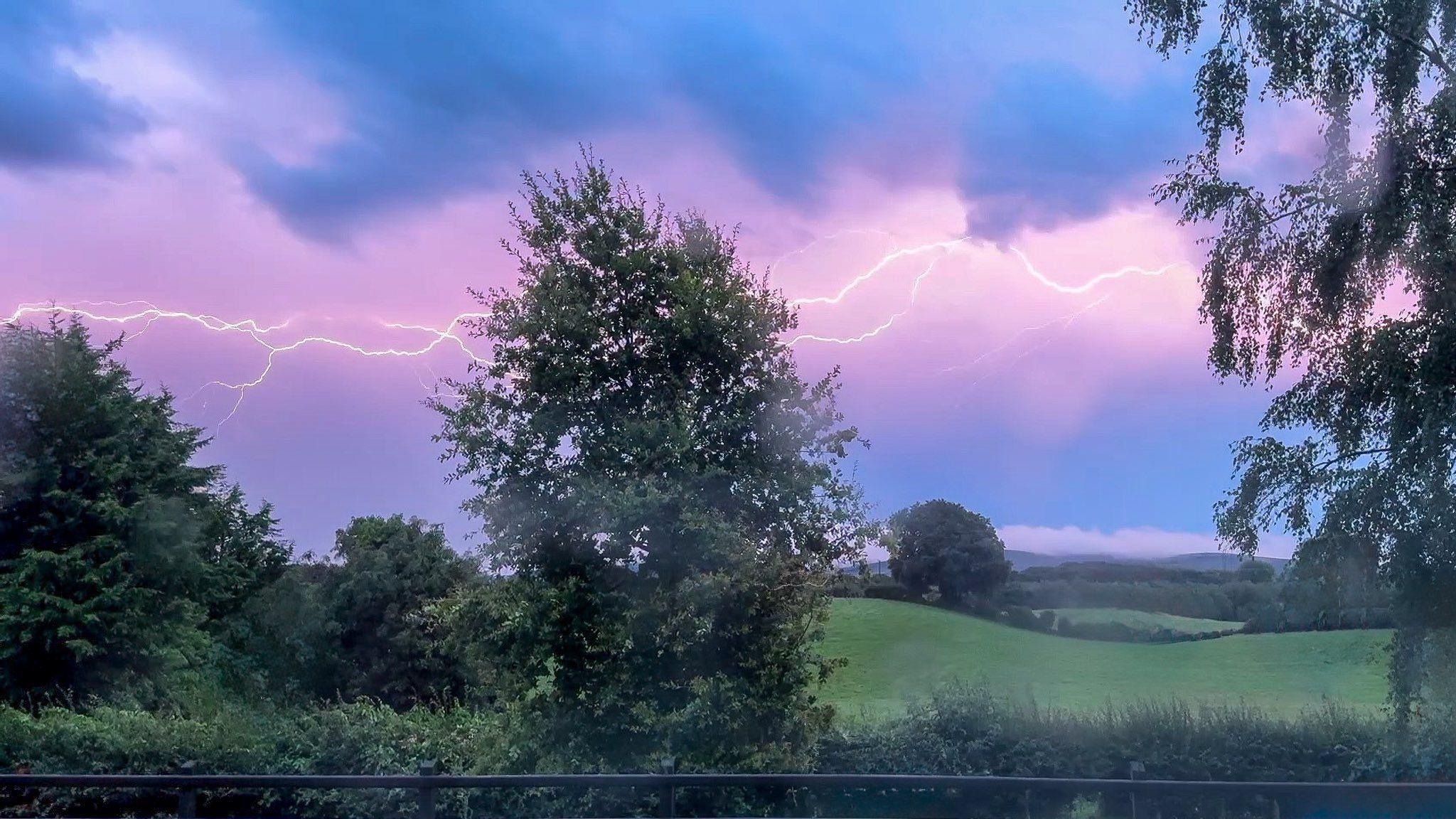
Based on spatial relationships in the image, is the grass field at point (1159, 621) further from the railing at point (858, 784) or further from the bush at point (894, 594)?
the railing at point (858, 784)

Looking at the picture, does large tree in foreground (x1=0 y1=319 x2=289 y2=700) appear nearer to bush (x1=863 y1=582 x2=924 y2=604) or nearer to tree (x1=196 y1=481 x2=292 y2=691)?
tree (x1=196 y1=481 x2=292 y2=691)

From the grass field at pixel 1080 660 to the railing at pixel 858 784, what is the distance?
17.6 m

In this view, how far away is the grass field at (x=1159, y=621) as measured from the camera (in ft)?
106

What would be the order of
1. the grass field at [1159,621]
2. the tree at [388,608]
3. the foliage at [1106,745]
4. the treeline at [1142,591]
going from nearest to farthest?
the foliage at [1106,745] → the grass field at [1159,621] → the treeline at [1142,591] → the tree at [388,608]

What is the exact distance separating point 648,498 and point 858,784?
8499 mm

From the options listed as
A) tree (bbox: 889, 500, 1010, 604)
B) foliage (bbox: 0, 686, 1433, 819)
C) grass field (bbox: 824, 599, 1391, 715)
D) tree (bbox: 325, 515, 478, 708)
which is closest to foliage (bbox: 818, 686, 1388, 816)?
foliage (bbox: 0, 686, 1433, 819)

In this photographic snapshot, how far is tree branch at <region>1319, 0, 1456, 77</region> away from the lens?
48.5 feet

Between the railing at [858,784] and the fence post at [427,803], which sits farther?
the fence post at [427,803]

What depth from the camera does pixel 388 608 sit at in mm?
40469

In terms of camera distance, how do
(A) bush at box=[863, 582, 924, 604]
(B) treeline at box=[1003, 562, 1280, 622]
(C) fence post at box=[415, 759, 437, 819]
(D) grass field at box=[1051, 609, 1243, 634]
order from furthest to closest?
(A) bush at box=[863, 582, 924, 604]
(B) treeline at box=[1003, 562, 1280, 622]
(D) grass field at box=[1051, 609, 1243, 634]
(C) fence post at box=[415, 759, 437, 819]

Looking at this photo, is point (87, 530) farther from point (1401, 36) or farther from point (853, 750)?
point (1401, 36)

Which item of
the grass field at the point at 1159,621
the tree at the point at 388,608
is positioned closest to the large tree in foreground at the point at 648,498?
the grass field at the point at 1159,621

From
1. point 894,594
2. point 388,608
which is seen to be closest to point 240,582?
point 388,608

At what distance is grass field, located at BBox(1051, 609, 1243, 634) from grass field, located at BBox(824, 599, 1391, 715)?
454 mm
